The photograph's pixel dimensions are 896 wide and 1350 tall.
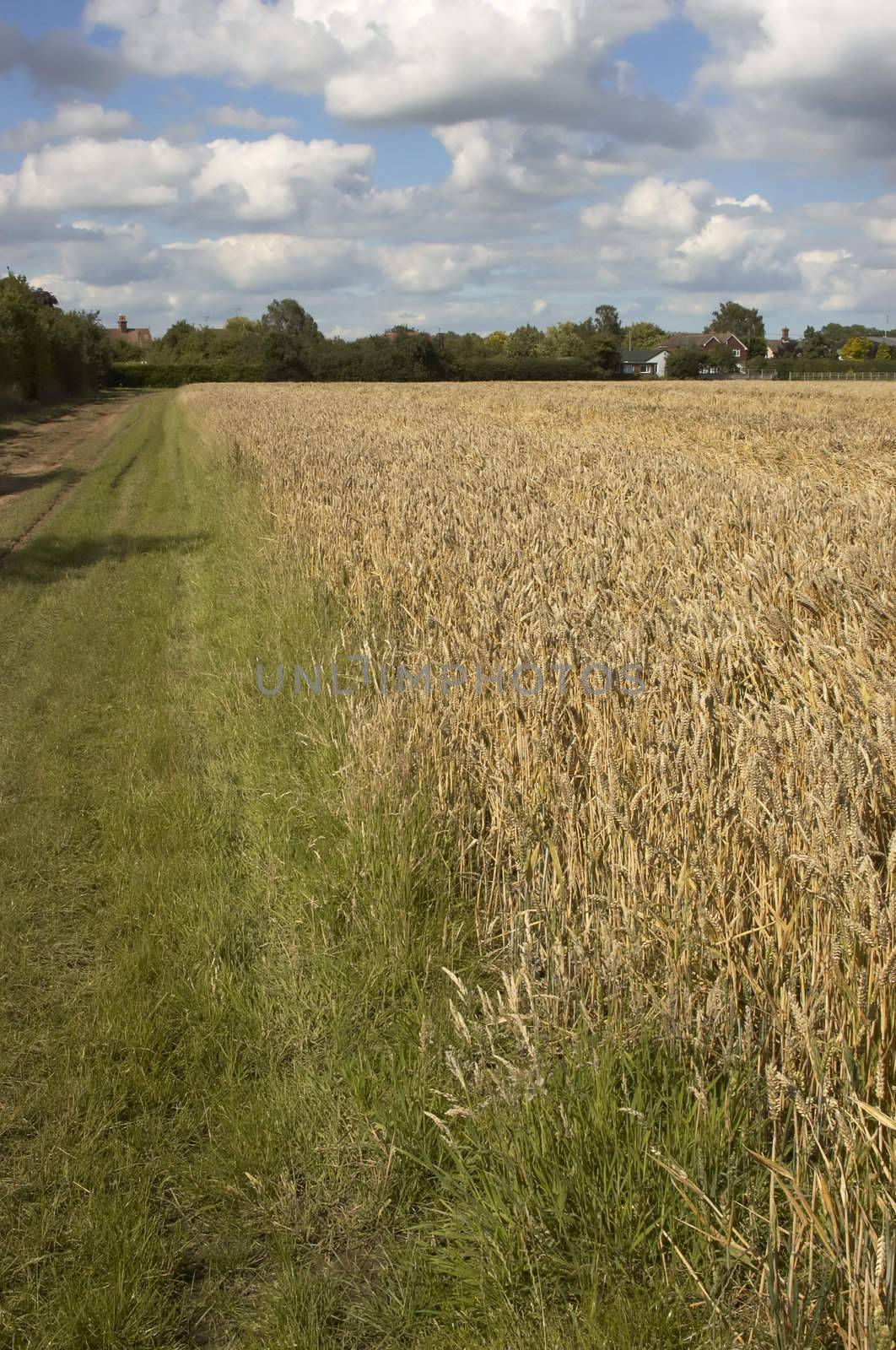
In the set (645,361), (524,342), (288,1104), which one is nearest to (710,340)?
(645,361)

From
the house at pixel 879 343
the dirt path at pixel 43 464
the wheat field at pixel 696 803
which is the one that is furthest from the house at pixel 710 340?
the wheat field at pixel 696 803

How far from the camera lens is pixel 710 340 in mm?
155000

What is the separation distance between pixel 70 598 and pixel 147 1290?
825 centimetres

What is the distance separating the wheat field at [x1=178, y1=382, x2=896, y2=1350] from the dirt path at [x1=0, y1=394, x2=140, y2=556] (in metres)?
8.83

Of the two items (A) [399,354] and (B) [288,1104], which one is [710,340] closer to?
(A) [399,354]

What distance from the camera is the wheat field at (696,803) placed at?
6.61 feet

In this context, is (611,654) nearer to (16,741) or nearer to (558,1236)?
(558,1236)

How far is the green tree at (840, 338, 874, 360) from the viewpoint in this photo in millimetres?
136125

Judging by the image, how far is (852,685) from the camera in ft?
9.83

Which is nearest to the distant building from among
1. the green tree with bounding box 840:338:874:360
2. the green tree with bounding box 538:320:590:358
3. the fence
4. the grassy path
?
the green tree with bounding box 840:338:874:360

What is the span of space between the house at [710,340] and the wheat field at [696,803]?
502 feet

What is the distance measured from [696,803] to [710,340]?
16551 centimetres

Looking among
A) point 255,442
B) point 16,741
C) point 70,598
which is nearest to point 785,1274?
point 16,741

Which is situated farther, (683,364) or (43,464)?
(683,364)
